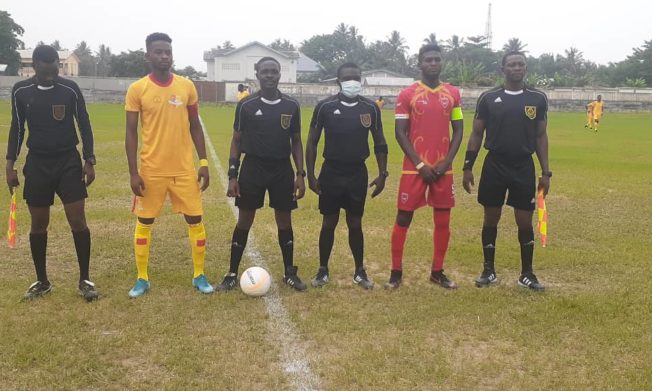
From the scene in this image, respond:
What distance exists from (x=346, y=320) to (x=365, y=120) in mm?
1822

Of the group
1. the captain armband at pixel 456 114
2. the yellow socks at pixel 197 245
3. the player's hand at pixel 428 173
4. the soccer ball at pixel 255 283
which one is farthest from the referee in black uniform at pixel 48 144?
the captain armband at pixel 456 114

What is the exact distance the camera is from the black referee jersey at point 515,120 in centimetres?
543

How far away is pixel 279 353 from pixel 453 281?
232cm

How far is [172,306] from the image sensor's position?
499 cm

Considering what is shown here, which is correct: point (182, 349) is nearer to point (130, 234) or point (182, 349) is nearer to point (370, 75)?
point (130, 234)

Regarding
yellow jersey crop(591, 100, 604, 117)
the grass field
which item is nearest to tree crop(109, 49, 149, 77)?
yellow jersey crop(591, 100, 604, 117)

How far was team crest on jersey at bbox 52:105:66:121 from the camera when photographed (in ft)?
16.2

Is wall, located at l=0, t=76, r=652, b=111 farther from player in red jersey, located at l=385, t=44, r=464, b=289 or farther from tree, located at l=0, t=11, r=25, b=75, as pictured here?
player in red jersey, located at l=385, t=44, r=464, b=289

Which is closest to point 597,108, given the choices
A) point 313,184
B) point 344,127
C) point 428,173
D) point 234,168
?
point 428,173

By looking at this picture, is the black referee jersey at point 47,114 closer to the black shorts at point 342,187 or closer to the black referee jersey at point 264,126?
the black referee jersey at point 264,126

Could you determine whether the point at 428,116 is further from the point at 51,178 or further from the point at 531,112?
the point at 51,178

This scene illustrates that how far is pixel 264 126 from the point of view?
5.24m

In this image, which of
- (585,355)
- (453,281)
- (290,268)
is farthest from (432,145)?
(585,355)

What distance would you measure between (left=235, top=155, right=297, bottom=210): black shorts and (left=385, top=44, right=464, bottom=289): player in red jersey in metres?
1.08
